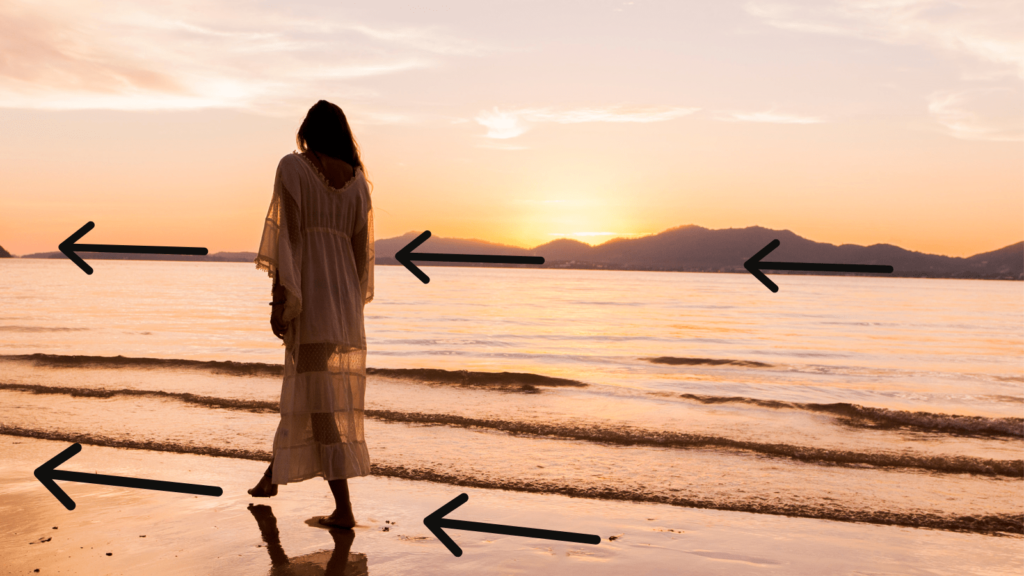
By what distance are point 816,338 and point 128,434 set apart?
2067 centimetres

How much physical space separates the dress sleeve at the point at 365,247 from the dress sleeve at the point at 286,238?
407 mm

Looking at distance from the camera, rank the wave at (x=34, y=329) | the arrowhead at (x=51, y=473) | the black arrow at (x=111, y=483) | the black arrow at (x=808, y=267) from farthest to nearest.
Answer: the wave at (x=34, y=329) < the black arrow at (x=111, y=483) < the arrowhead at (x=51, y=473) < the black arrow at (x=808, y=267)

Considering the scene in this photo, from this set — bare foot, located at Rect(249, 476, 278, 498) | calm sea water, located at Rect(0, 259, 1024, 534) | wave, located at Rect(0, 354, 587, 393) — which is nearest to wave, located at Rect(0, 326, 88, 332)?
calm sea water, located at Rect(0, 259, 1024, 534)

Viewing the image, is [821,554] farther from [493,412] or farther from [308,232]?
[493,412]

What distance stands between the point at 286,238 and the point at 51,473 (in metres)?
3.12

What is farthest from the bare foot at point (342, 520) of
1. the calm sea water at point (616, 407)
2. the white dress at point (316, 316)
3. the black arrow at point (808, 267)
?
the black arrow at point (808, 267)

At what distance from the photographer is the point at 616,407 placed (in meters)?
9.59

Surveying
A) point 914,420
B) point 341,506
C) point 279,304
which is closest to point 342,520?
point 341,506

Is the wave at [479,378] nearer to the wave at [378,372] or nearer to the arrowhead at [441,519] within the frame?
the wave at [378,372]

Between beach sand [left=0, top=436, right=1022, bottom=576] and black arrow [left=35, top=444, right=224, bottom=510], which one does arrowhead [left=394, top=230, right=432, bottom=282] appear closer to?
beach sand [left=0, top=436, right=1022, bottom=576]

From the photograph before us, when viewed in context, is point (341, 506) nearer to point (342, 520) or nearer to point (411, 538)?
point (342, 520)

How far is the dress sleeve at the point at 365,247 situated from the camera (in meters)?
4.14

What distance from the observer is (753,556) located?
392 centimetres

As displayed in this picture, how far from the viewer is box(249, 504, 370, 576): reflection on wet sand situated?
11.3ft
